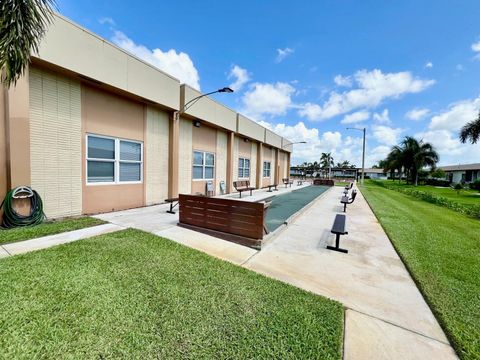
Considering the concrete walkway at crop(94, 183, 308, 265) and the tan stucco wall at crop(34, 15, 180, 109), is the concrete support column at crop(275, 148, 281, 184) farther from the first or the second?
the concrete walkway at crop(94, 183, 308, 265)

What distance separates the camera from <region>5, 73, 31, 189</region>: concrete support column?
18.0 ft

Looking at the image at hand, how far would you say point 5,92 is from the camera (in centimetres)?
546

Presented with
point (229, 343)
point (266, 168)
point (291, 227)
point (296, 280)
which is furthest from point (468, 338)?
point (266, 168)

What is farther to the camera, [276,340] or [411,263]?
[411,263]

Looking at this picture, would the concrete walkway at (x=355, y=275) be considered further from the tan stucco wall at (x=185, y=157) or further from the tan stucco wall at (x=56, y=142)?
the tan stucco wall at (x=185, y=157)

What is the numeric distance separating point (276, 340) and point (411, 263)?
3.81m

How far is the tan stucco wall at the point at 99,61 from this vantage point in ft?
19.8

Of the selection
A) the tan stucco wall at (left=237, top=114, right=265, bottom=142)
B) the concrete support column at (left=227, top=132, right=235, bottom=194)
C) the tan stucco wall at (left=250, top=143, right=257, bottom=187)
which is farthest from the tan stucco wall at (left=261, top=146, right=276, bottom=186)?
the concrete support column at (left=227, top=132, right=235, bottom=194)

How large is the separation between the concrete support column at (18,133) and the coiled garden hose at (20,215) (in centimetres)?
36

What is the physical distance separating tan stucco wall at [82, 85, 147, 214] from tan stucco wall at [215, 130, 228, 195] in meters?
5.77

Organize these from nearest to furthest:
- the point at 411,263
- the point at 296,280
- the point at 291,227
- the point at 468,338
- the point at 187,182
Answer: the point at 468,338, the point at 296,280, the point at 411,263, the point at 291,227, the point at 187,182

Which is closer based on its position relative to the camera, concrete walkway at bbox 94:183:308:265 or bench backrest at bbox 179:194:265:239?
concrete walkway at bbox 94:183:308:265

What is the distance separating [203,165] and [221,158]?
1982mm

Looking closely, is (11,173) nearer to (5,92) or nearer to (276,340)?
(5,92)
